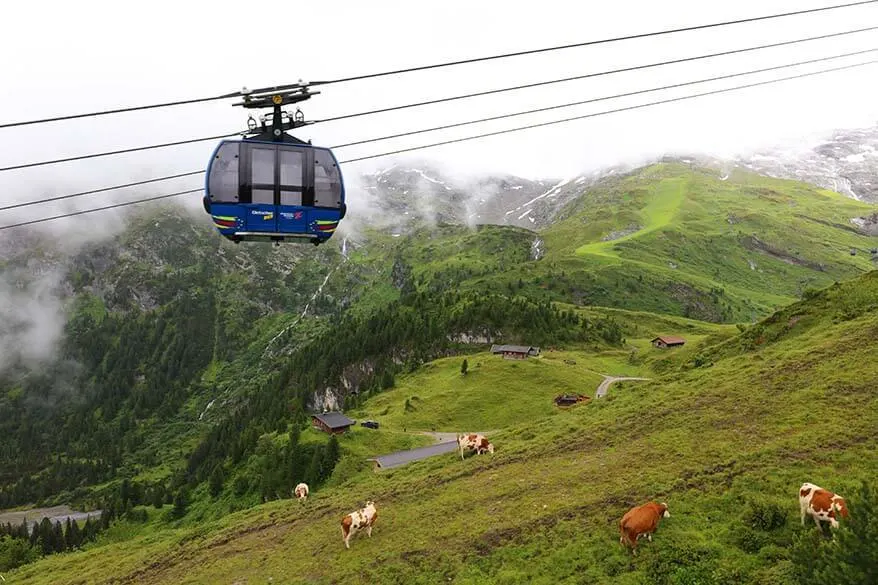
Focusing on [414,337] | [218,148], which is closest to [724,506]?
[218,148]

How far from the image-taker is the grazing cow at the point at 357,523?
30.9m

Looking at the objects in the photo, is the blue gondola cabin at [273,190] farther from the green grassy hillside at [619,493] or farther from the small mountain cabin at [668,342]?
the small mountain cabin at [668,342]

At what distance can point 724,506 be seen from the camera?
959 inches

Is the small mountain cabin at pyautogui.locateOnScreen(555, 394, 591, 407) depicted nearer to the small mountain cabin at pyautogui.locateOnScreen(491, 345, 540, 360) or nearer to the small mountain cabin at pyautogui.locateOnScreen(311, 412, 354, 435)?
the small mountain cabin at pyautogui.locateOnScreen(491, 345, 540, 360)

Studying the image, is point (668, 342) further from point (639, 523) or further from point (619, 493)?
point (639, 523)

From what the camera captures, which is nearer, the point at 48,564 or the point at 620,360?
the point at 48,564

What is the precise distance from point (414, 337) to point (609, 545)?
158 metres

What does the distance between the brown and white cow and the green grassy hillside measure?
1158 mm

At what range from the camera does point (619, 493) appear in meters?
27.7

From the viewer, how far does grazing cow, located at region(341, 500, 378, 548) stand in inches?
1217

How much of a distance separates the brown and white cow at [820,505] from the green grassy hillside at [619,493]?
1.16m

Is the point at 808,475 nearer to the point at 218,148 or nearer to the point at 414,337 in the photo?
the point at 218,148

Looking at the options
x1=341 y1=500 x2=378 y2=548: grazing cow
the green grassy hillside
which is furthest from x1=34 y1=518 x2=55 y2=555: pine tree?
x1=341 y1=500 x2=378 y2=548: grazing cow

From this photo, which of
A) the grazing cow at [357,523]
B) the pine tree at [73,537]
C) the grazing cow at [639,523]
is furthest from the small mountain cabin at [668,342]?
the pine tree at [73,537]
